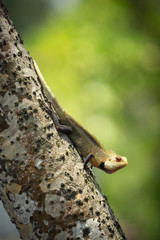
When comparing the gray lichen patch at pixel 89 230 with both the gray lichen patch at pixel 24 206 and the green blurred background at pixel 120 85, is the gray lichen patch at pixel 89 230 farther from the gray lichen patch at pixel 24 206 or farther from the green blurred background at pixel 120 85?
the green blurred background at pixel 120 85

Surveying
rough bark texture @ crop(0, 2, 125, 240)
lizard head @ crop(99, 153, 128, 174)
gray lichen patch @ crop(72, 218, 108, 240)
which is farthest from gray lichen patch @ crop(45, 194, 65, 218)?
lizard head @ crop(99, 153, 128, 174)

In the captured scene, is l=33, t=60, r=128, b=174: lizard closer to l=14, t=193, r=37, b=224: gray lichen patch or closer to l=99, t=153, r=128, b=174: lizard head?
l=99, t=153, r=128, b=174: lizard head

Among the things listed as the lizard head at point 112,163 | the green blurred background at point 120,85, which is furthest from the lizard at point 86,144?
the green blurred background at point 120,85

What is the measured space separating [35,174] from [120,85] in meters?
4.64

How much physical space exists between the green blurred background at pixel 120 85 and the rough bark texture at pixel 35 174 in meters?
3.60

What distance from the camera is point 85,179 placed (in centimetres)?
268

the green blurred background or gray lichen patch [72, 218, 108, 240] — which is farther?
the green blurred background

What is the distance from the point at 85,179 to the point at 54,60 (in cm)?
A: 485

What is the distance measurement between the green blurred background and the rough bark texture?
11.8 ft

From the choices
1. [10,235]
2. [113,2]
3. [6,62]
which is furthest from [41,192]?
[10,235]

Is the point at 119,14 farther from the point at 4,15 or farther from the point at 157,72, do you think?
the point at 4,15

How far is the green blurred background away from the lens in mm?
6484

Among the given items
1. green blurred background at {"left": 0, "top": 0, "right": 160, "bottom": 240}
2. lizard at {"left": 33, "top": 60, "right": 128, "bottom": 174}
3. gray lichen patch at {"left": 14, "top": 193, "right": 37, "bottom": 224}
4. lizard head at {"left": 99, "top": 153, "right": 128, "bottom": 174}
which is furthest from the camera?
green blurred background at {"left": 0, "top": 0, "right": 160, "bottom": 240}

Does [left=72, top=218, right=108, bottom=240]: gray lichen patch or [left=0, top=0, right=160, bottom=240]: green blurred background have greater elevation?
[left=0, top=0, right=160, bottom=240]: green blurred background
